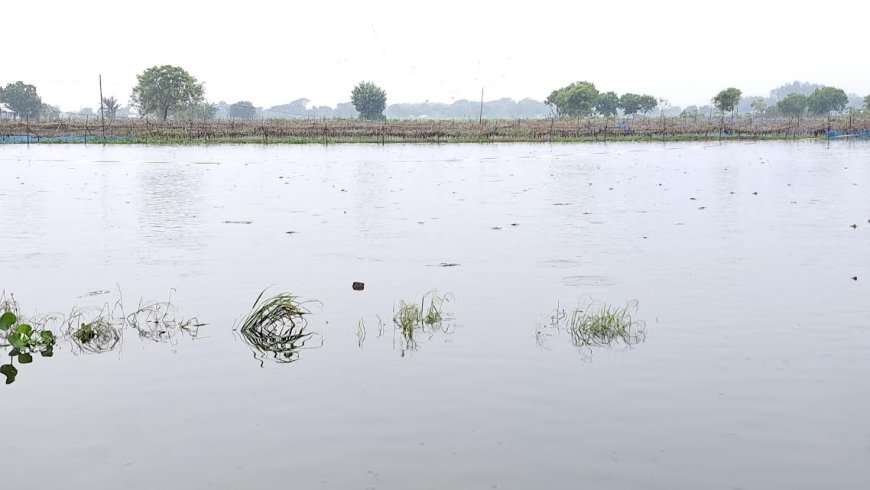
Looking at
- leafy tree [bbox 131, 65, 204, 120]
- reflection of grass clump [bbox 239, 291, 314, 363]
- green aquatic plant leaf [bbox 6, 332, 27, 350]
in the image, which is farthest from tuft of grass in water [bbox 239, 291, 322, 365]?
leafy tree [bbox 131, 65, 204, 120]

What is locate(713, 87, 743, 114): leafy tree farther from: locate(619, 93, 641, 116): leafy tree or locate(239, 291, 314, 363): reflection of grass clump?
locate(239, 291, 314, 363): reflection of grass clump

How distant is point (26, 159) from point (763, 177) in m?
41.6

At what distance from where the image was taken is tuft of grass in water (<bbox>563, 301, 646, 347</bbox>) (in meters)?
10.6

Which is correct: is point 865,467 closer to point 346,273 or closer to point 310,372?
point 310,372

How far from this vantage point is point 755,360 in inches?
382

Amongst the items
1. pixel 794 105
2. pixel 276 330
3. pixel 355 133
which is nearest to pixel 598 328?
pixel 276 330

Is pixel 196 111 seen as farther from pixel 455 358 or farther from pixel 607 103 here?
pixel 455 358

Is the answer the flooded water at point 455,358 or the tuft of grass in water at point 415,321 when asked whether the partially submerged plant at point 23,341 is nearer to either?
the flooded water at point 455,358

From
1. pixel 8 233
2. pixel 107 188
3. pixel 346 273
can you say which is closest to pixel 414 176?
pixel 107 188

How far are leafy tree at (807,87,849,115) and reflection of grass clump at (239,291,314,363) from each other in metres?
175

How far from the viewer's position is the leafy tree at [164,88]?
121 metres

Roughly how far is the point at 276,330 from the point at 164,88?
118957mm

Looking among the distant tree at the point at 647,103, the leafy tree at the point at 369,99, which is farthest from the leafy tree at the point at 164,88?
the distant tree at the point at 647,103

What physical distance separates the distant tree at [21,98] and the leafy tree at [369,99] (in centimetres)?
5665
